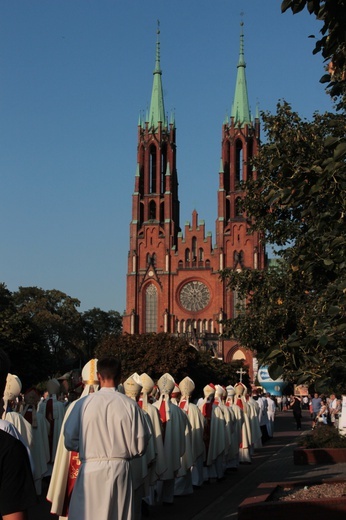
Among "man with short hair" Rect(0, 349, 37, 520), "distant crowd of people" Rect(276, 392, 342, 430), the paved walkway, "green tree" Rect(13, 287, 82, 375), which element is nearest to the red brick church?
"green tree" Rect(13, 287, 82, 375)

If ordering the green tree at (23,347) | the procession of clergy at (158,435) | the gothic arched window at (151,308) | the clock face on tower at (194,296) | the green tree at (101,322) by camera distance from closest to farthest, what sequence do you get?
the procession of clergy at (158,435), the green tree at (23,347), the gothic arched window at (151,308), the clock face on tower at (194,296), the green tree at (101,322)

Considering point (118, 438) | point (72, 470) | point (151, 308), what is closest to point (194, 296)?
point (151, 308)

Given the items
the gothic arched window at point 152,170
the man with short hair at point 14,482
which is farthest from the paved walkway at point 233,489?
the gothic arched window at point 152,170

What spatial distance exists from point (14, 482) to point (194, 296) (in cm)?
8115

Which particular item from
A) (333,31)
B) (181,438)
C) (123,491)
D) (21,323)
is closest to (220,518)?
(181,438)

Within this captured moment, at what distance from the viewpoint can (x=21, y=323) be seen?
3500 cm

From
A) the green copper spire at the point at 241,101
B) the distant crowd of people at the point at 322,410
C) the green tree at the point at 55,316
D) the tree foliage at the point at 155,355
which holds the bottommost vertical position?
the distant crowd of people at the point at 322,410

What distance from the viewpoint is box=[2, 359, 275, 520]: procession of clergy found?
8.72 meters

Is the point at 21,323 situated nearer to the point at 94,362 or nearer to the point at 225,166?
the point at 94,362

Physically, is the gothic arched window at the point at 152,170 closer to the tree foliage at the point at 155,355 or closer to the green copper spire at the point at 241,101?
the green copper spire at the point at 241,101

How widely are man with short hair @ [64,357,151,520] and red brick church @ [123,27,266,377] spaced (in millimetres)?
74225

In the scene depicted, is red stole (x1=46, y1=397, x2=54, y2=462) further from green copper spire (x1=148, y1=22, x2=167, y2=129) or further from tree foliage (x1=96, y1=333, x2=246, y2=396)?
green copper spire (x1=148, y1=22, x2=167, y2=129)

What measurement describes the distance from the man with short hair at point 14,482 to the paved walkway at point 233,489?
787cm

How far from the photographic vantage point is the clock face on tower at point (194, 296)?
8394 cm
